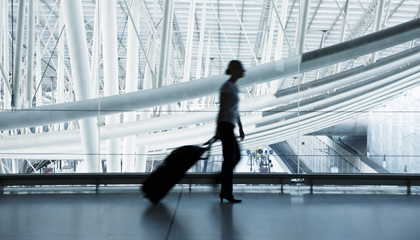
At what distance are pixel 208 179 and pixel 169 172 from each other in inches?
44.4

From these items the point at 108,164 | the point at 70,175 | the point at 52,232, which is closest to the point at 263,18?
the point at 108,164

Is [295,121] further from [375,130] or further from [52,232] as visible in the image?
[52,232]

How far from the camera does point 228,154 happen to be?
21.1 feet

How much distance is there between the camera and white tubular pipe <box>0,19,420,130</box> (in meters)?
9.10

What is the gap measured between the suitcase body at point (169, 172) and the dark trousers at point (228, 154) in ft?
1.35

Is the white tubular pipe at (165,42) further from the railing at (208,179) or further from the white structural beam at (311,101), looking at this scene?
the railing at (208,179)

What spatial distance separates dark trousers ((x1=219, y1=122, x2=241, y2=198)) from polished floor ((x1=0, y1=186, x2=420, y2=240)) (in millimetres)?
272

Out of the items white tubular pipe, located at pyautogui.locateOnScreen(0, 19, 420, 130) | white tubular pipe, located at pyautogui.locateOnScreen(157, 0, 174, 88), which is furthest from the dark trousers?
white tubular pipe, located at pyautogui.locateOnScreen(157, 0, 174, 88)

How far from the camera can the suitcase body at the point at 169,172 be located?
22.2ft

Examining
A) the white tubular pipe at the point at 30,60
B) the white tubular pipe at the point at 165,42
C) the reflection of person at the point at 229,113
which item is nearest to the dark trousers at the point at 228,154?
the reflection of person at the point at 229,113

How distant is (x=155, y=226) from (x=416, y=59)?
26.4 ft

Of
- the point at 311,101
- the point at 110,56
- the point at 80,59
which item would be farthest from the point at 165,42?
the point at 311,101

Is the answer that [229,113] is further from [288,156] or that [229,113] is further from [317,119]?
[317,119]

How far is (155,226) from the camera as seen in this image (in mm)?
5609
